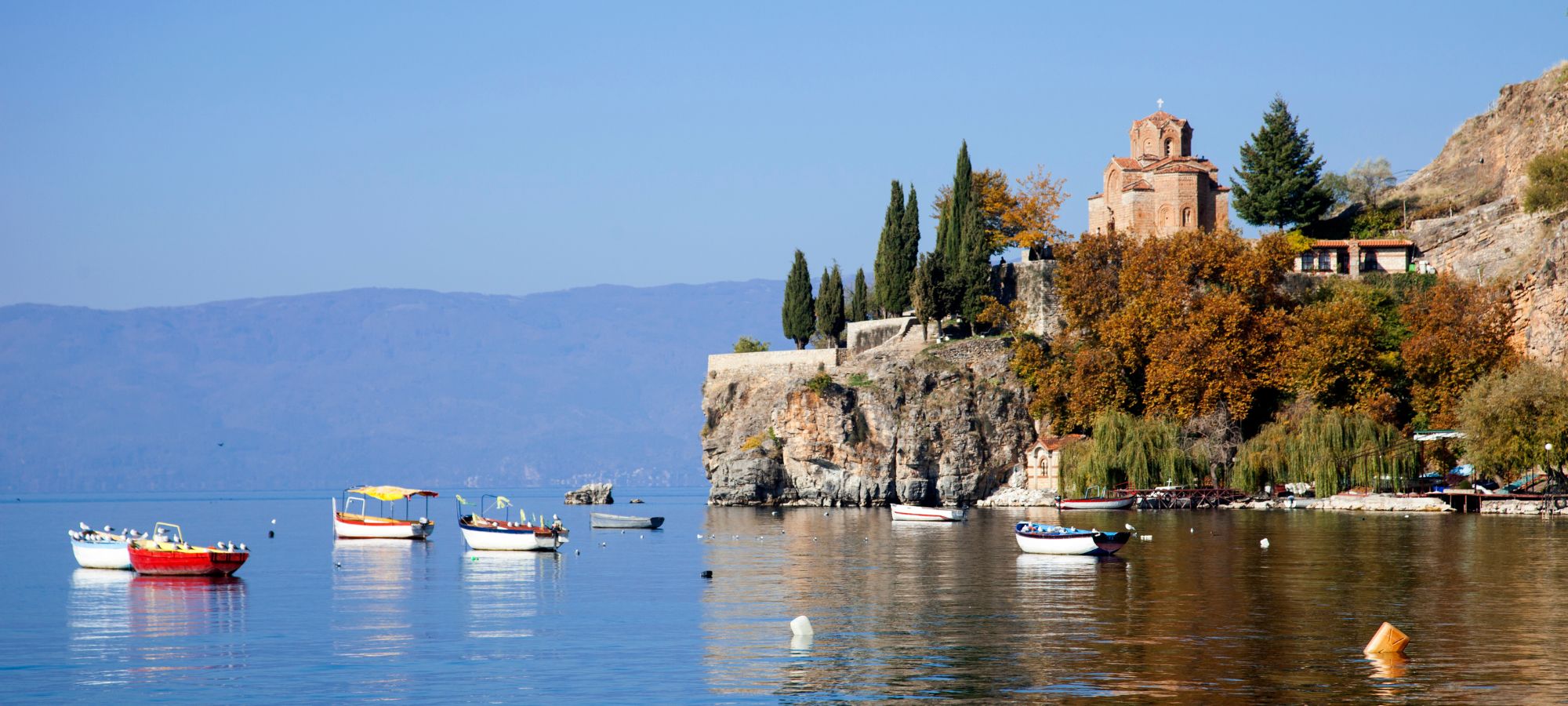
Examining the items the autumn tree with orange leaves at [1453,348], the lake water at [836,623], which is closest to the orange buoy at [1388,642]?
the lake water at [836,623]

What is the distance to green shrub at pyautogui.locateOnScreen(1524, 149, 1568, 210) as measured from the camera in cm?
7569

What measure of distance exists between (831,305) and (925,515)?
87.8ft

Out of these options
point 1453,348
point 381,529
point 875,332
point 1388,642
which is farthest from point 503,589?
point 875,332

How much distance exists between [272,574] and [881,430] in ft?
141

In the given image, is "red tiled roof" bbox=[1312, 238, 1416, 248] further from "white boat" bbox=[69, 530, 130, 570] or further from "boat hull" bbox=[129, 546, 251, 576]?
"white boat" bbox=[69, 530, 130, 570]

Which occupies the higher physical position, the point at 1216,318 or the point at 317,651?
the point at 1216,318

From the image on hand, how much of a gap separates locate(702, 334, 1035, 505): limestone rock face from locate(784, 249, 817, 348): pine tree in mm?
8316

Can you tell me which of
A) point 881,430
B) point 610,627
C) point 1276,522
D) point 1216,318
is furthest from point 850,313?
point 610,627

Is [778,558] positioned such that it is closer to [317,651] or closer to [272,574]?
[272,574]

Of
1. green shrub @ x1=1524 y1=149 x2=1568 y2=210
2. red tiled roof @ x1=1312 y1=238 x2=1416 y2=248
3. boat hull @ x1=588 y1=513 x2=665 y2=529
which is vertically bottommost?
boat hull @ x1=588 y1=513 x2=665 y2=529

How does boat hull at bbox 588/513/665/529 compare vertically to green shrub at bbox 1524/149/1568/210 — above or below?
below

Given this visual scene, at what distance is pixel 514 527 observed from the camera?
184ft

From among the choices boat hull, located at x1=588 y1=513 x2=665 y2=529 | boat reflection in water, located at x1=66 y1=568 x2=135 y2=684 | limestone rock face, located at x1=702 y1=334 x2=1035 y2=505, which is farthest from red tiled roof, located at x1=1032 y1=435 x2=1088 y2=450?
boat reflection in water, located at x1=66 y1=568 x2=135 y2=684

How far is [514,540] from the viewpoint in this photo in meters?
55.7
